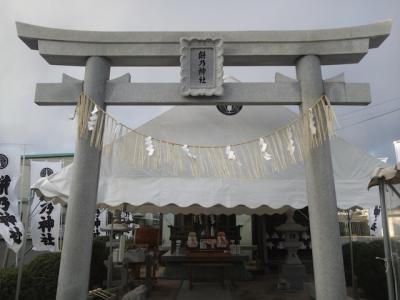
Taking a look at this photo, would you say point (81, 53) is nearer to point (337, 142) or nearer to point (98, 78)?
point (98, 78)

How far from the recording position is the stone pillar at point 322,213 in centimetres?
450

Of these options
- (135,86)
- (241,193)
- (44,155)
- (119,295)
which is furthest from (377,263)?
(44,155)

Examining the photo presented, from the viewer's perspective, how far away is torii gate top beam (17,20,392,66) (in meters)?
5.05

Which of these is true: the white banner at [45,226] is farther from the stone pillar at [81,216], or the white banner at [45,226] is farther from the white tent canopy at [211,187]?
the stone pillar at [81,216]

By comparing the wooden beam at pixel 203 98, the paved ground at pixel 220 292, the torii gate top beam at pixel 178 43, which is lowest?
the paved ground at pixel 220 292

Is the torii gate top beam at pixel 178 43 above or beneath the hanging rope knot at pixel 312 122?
above

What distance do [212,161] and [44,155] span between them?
82.1ft

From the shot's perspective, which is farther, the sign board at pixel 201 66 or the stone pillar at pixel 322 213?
the sign board at pixel 201 66

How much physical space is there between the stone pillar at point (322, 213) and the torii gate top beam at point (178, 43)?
0.34 m

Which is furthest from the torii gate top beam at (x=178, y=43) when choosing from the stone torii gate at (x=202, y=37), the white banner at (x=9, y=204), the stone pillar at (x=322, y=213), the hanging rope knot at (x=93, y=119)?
the white banner at (x=9, y=204)

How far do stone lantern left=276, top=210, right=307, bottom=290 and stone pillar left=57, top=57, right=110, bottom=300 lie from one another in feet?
17.4

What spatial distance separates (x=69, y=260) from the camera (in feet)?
15.0

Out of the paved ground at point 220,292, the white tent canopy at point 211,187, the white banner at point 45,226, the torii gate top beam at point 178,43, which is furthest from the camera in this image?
the white banner at point 45,226

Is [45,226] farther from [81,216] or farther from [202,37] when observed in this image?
[202,37]
